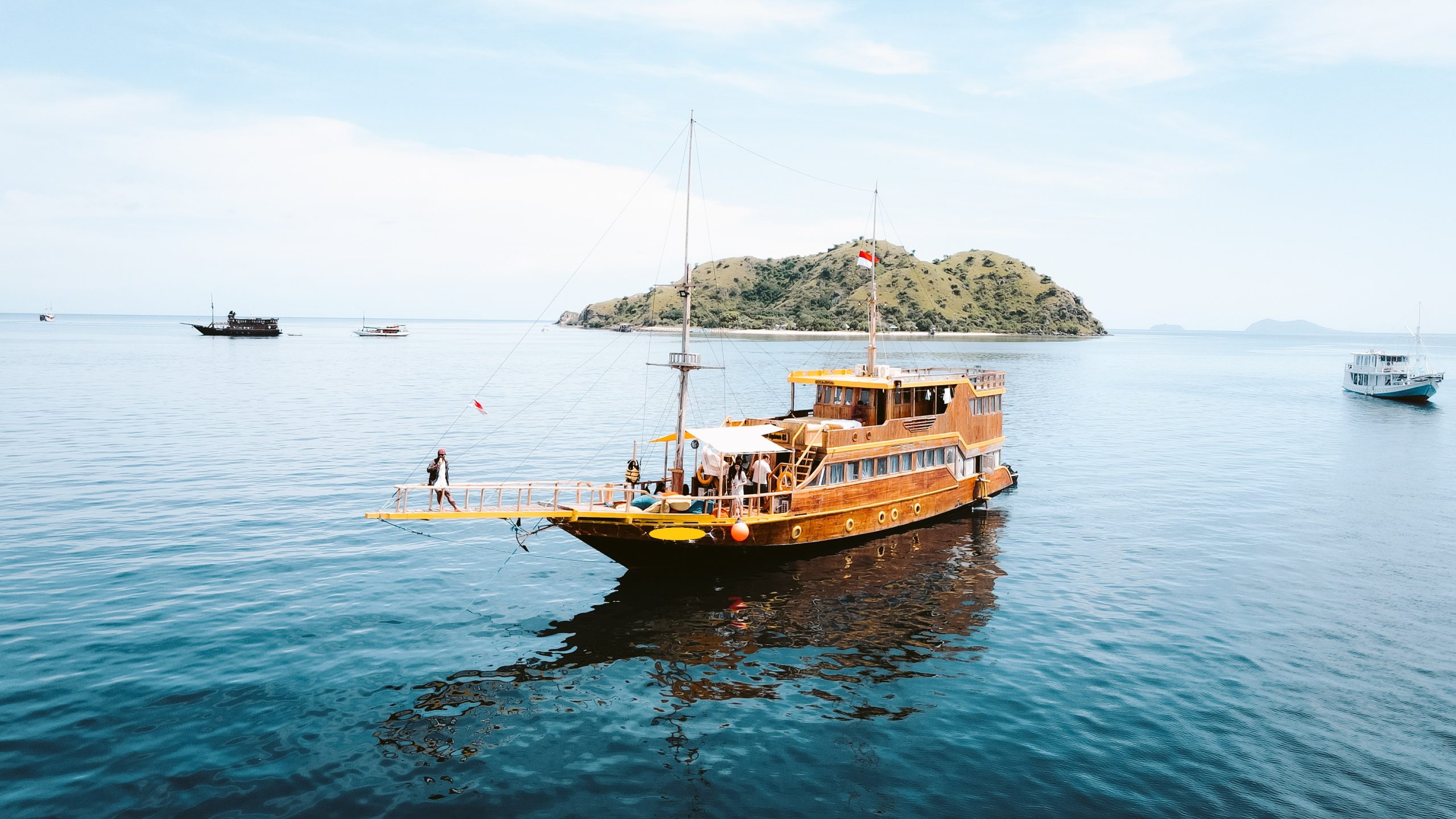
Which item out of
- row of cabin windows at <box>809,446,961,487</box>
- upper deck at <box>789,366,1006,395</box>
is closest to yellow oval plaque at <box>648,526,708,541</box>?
row of cabin windows at <box>809,446,961,487</box>

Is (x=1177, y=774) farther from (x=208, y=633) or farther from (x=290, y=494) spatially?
→ (x=290, y=494)

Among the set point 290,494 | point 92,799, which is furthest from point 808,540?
point 290,494

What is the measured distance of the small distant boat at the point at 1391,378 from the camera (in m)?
99.0

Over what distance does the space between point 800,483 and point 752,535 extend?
3.35 metres

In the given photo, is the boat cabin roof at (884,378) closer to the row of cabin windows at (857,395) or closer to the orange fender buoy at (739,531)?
the row of cabin windows at (857,395)

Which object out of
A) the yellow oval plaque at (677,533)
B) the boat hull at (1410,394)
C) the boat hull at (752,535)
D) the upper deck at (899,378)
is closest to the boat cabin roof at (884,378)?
the upper deck at (899,378)

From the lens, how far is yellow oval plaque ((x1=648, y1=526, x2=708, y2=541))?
28.8 m

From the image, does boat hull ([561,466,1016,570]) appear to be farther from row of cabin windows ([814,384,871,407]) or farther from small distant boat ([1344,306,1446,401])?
small distant boat ([1344,306,1446,401])

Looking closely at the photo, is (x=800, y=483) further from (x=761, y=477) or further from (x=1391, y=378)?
(x=1391, y=378)

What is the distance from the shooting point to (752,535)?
31188 mm

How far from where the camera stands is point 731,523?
30.2 meters

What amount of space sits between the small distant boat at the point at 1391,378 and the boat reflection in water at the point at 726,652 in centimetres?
10087

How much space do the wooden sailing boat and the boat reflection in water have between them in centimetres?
182

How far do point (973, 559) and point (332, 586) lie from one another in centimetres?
2635
